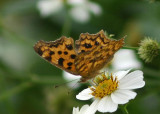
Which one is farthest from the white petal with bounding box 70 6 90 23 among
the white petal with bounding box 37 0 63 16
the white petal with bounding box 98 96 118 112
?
the white petal with bounding box 98 96 118 112

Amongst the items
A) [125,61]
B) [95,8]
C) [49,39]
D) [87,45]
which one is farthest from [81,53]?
[49,39]

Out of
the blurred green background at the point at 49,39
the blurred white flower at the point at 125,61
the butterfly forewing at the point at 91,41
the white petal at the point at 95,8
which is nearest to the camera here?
the butterfly forewing at the point at 91,41

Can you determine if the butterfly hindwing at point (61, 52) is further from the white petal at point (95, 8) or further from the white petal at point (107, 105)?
the white petal at point (95, 8)

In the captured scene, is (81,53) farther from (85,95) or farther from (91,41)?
(85,95)

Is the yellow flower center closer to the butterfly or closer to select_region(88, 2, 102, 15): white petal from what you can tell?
the butterfly

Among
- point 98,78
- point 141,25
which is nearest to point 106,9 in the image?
point 141,25

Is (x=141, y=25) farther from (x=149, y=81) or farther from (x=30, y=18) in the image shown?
(x=30, y=18)

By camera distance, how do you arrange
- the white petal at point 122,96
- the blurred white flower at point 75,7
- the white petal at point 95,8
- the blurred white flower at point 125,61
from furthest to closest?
1. the blurred white flower at point 75,7
2. the white petal at point 95,8
3. the blurred white flower at point 125,61
4. the white petal at point 122,96

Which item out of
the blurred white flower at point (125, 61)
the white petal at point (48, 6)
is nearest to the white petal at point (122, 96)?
the blurred white flower at point (125, 61)
